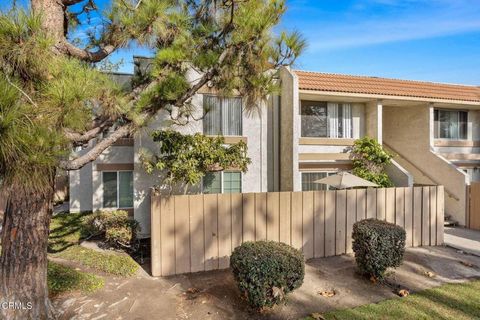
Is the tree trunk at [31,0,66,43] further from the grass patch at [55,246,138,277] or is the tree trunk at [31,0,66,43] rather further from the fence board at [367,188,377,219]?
the fence board at [367,188,377,219]

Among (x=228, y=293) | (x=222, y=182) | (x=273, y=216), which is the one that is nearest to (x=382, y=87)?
(x=222, y=182)

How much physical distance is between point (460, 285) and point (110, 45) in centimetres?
850

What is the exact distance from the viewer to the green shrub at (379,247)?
6.35 metres

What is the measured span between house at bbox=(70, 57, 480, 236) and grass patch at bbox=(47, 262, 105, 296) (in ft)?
13.5

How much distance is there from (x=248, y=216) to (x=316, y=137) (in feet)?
25.6

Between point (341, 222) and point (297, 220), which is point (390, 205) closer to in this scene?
point (341, 222)

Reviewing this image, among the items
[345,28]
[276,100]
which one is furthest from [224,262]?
[345,28]

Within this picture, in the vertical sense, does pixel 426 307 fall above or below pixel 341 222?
below

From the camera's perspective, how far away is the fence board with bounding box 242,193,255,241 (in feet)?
24.5

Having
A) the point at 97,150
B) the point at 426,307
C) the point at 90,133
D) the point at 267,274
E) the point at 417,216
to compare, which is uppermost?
the point at 90,133

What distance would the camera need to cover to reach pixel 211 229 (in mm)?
7199

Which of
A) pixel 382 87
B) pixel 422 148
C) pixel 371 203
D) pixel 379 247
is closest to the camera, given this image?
pixel 379 247

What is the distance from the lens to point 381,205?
29.0ft

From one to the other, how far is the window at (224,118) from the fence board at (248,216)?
15.6ft
